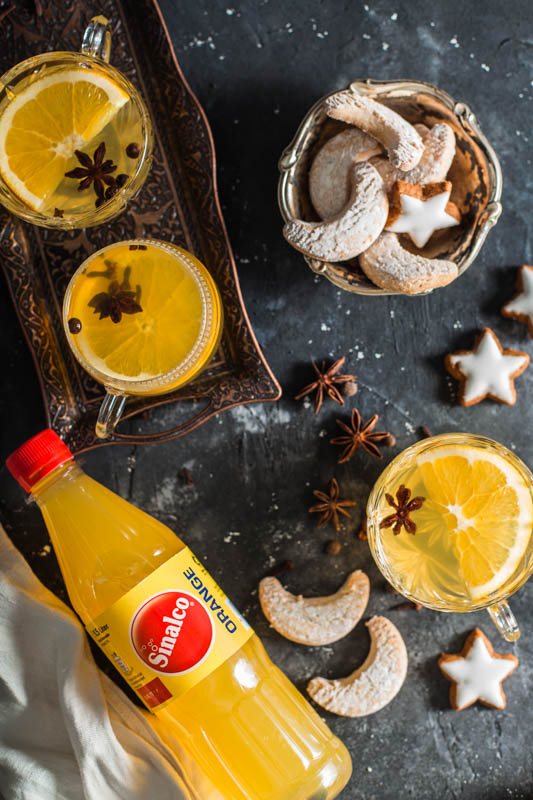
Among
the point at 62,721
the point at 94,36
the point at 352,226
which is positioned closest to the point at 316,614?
the point at 62,721

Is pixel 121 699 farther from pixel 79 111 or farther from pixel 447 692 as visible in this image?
pixel 79 111

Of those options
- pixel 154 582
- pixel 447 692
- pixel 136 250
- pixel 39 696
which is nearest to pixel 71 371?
pixel 136 250

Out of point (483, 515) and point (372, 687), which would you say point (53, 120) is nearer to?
point (483, 515)

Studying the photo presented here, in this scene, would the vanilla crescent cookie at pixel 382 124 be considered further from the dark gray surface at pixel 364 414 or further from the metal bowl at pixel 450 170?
the dark gray surface at pixel 364 414

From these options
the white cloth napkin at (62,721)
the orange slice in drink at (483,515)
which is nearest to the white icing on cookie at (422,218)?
the orange slice in drink at (483,515)

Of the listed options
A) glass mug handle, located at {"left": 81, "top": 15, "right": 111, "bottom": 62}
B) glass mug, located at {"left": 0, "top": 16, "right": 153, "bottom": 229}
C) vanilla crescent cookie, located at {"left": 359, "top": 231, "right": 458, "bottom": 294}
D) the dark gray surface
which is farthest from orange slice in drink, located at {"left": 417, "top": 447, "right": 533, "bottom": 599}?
glass mug handle, located at {"left": 81, "top": 15, "right": 111, "bottom": 62}
